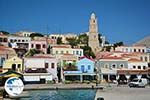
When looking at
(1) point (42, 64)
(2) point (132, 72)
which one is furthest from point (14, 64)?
(2) point (132, 72)

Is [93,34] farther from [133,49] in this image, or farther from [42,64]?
[42,64]

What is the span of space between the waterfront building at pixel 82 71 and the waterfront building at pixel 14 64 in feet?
32.5

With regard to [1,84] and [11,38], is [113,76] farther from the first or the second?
[11,38]

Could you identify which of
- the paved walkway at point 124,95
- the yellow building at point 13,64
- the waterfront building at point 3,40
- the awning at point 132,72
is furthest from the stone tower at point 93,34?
the paved walkway at point 124,95

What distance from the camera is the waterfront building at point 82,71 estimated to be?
228 ft

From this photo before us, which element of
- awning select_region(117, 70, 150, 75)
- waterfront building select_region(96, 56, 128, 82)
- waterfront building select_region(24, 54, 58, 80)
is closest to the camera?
waterfront building select_region(24, 54, 58, 80)

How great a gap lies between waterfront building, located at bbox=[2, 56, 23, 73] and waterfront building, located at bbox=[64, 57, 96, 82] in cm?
991

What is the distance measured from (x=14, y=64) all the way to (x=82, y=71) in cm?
1541

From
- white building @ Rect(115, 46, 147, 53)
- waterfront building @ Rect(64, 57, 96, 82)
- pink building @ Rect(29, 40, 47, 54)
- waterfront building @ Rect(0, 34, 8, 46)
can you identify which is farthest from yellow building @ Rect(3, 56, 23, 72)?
white building @ Rect(115, 46, 147, 53)

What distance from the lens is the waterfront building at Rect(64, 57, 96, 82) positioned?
228ft

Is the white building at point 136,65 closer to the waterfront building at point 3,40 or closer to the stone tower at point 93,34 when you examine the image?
the waterfront building at point 3,40

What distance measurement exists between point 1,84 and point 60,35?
297 feet

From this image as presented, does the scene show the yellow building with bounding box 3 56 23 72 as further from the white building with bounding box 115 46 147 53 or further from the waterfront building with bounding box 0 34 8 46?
the white building with bounding box 115 46 147 53

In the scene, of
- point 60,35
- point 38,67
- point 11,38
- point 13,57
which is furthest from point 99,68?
point 60,35
